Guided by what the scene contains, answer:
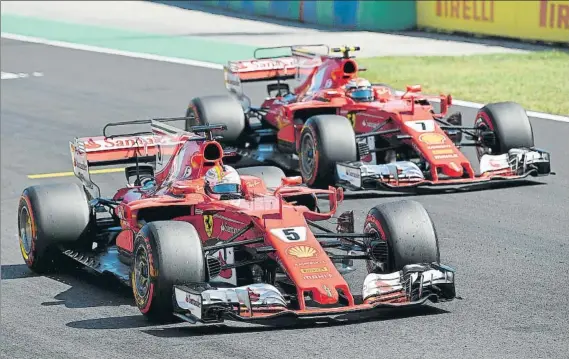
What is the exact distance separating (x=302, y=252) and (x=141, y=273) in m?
1.40

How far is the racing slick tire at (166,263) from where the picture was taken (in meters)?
11.4

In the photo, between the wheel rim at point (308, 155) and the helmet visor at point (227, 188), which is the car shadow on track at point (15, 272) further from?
the wheel rim at point (308, 155)

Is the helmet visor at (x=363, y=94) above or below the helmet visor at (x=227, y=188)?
above

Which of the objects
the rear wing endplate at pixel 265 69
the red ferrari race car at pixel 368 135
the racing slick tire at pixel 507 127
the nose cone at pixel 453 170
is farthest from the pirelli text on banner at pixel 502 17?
the nose cone at pixel 453 170

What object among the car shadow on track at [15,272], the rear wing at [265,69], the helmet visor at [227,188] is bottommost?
the car shadow on track at [15,272]

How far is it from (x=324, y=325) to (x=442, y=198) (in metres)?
5.97

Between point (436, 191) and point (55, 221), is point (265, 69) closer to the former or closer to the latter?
point (436, 191)

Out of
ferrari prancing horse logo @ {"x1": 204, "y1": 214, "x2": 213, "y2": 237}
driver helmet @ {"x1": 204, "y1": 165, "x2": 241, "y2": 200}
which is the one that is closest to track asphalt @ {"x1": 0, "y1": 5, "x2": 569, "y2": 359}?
ferrari prancing horse logo @ {"x1": 204, "y1": 214, "x2": 213, "y2": 237}

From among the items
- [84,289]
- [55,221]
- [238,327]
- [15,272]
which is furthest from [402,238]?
[15,272]

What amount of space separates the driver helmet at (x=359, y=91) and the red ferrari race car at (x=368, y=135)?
0.01 metres

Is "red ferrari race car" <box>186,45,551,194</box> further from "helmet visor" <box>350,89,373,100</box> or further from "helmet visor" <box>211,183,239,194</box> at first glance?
"helmet visor" <box>211,183,239,194</box>

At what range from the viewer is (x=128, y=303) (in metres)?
12.5

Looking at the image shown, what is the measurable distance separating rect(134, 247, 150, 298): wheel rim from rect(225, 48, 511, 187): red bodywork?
581cm

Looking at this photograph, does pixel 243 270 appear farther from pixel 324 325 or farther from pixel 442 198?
pixel 442 198
